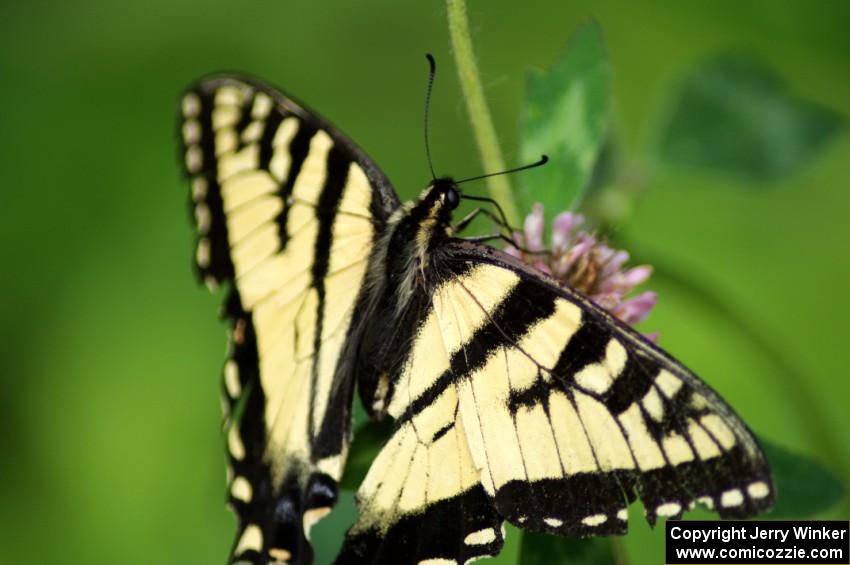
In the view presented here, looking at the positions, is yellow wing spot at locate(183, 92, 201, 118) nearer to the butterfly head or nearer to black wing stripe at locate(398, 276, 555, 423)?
the butterfly head

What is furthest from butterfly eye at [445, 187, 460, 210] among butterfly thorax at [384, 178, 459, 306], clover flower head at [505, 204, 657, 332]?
clover flower head at [505, 204, 657, 332]

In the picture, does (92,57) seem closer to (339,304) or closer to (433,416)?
(339,304)

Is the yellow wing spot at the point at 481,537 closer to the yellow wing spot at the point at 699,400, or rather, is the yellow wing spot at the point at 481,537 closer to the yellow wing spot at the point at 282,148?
the yellow wing spot at the point at 699,400

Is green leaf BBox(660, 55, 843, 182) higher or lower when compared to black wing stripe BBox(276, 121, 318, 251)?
higher

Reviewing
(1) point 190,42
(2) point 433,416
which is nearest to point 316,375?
(2) point 433,416

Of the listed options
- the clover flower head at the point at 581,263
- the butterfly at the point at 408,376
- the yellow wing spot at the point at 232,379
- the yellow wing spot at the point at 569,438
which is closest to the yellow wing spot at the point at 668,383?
the butterfly at the point at 408,376

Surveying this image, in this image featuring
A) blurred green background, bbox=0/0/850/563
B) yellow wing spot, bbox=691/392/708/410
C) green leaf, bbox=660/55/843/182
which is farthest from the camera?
blurred green background, bbox=0/0/850/563

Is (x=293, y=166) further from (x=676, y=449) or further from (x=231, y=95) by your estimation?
(x=676, y=449)
